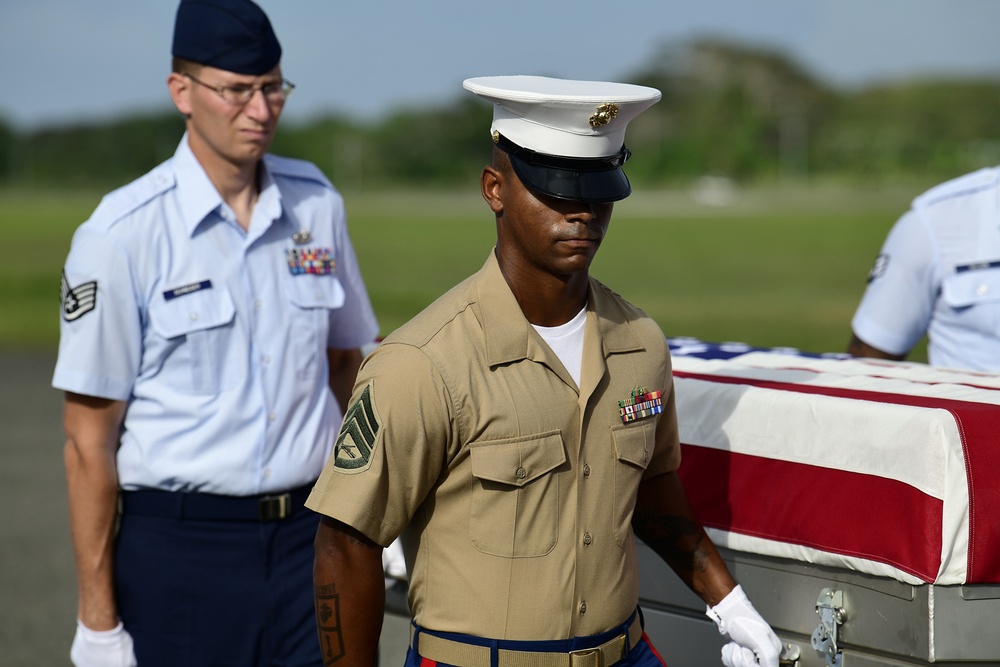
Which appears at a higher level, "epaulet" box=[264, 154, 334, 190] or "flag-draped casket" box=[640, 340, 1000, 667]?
"epaulet" box=[264, 154, 334, 190]

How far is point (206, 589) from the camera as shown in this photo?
290 cm

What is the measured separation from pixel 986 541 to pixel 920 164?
201ft

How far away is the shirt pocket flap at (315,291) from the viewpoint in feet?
10.2

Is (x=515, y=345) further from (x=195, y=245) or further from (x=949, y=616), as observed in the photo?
(x=195, y=245)

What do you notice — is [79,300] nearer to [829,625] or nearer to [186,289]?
[186,289]

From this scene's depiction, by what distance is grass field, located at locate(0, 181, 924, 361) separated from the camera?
733 inches

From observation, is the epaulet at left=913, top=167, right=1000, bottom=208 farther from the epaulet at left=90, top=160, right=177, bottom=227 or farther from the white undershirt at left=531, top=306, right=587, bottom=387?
the epaulet at left=90, top=160, right=177, bottom=227

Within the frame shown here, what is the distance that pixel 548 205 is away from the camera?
200 centimetres

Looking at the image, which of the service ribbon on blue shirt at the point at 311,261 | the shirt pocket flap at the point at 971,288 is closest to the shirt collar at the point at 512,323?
the service ribbon on blue shirt at the point at 311,261

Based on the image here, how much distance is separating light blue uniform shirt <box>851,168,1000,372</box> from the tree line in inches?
2111

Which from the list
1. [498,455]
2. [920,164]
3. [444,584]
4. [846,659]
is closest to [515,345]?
[498,455]

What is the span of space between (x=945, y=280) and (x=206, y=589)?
217 cm

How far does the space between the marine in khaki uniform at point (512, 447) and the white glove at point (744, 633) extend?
23 centimetres

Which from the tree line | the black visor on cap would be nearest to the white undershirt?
the black visor on cap
